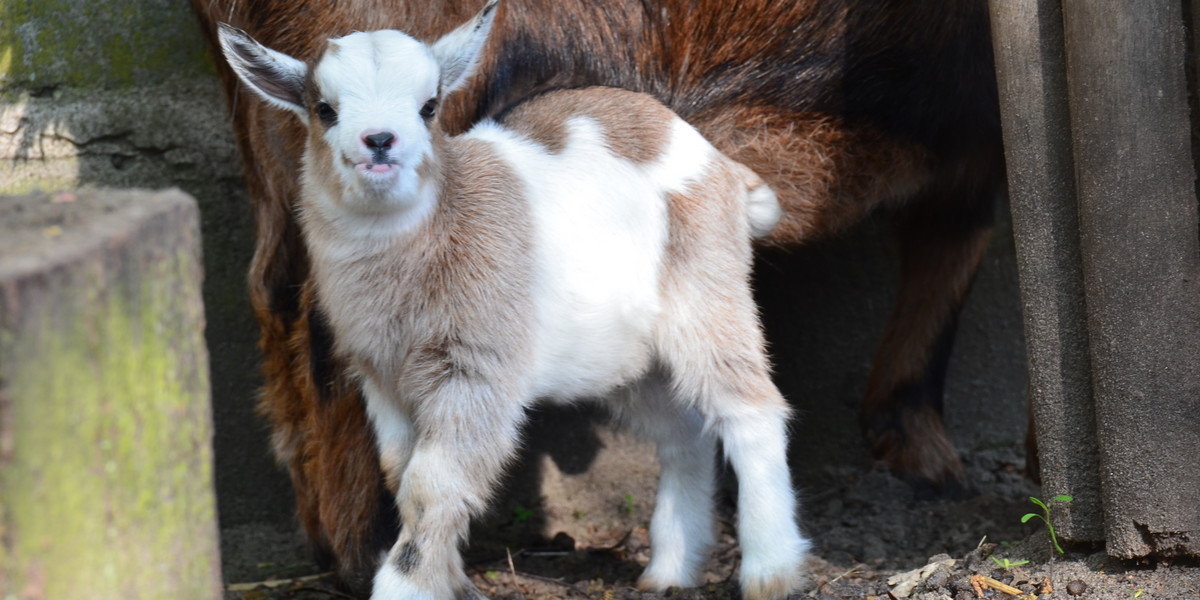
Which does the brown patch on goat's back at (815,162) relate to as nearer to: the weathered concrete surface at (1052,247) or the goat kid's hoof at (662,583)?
the weathered concrete surface at (1052,247)

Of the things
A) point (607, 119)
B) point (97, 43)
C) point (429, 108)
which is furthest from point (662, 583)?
point (97, 43)

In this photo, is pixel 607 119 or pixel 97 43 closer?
pixel 607 119

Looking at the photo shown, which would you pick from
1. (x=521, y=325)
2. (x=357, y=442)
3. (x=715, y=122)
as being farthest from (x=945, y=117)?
(x=357, y=442)

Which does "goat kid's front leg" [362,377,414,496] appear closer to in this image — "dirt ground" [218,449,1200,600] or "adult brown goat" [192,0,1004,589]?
"adult brown goat" [192,0,1004,589]

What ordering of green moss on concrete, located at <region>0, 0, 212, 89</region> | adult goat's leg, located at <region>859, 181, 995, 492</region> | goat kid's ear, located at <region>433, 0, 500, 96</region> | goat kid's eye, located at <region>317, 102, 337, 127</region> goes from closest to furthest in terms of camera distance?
goat kid's eye, located at <region>317, 102, 337, 127</region> → goat kid's ear, located at <region>433, 0, 500, 96</region> → green moss on concrete, located at <region>0, 0, 212, 89</region> → adult goat's leg, located at <region>859, 181, 995, 492</region>

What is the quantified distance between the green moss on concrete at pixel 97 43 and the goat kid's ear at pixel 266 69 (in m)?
1.50

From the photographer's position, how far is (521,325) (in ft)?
8.66

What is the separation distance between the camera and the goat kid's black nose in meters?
2.38

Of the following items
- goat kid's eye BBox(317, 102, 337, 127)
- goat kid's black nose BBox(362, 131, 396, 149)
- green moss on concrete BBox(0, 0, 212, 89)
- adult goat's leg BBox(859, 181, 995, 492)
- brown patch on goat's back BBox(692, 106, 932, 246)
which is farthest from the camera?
adult goat's leg BBox(859, 181, 995, 492)

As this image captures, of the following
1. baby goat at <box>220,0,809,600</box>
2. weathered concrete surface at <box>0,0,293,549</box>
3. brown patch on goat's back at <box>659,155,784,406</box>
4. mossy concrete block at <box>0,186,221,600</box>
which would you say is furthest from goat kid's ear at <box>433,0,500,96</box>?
weathered concrete surface at <box>0,0,293,549</box>

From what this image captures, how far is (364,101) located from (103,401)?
42.3 inches

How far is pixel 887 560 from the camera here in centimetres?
346

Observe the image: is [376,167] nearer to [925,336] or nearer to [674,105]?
[674,105]

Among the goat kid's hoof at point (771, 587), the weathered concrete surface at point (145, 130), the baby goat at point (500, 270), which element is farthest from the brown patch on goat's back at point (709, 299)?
the weathered concrete surface at point (145, 130)
